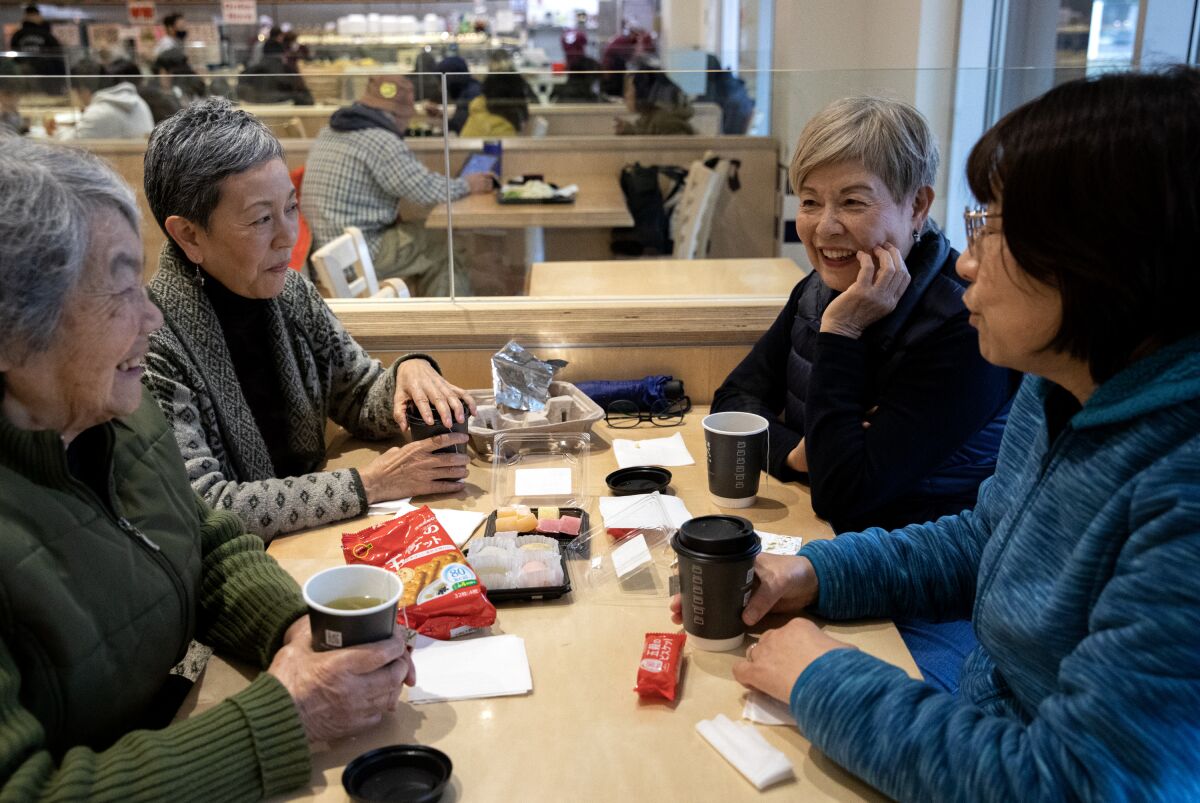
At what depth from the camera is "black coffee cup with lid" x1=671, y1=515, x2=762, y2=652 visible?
4.35 feet

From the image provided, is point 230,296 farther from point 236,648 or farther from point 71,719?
point 71,719

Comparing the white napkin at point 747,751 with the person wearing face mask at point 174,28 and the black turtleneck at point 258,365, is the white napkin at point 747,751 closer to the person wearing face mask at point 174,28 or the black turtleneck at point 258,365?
the black turtleneck at point 258,365

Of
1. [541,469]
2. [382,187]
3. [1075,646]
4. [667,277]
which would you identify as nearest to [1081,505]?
[1075,646]

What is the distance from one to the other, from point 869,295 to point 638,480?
52 centimetres

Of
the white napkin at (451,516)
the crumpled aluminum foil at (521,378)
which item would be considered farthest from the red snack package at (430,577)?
the crumpled aluminum foil at (521,378)

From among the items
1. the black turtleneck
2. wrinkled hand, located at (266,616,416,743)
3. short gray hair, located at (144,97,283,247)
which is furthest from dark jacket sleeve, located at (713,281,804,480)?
wrinkled hand, located at (266,616,416,743)

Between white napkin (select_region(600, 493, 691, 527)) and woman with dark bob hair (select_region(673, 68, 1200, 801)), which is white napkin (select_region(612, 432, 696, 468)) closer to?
white napkin (select_region(600, 493, 691, 527))

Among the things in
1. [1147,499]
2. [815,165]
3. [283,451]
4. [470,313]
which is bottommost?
[283,451]

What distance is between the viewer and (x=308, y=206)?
372 cm

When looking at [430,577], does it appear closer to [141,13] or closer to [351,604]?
[351,604]

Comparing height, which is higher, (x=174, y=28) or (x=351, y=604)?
(x=174, y=28)

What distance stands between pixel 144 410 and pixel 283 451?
76cm

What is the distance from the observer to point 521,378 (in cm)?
226

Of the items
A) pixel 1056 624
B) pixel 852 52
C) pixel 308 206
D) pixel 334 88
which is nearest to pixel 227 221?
pixel 1056 624
